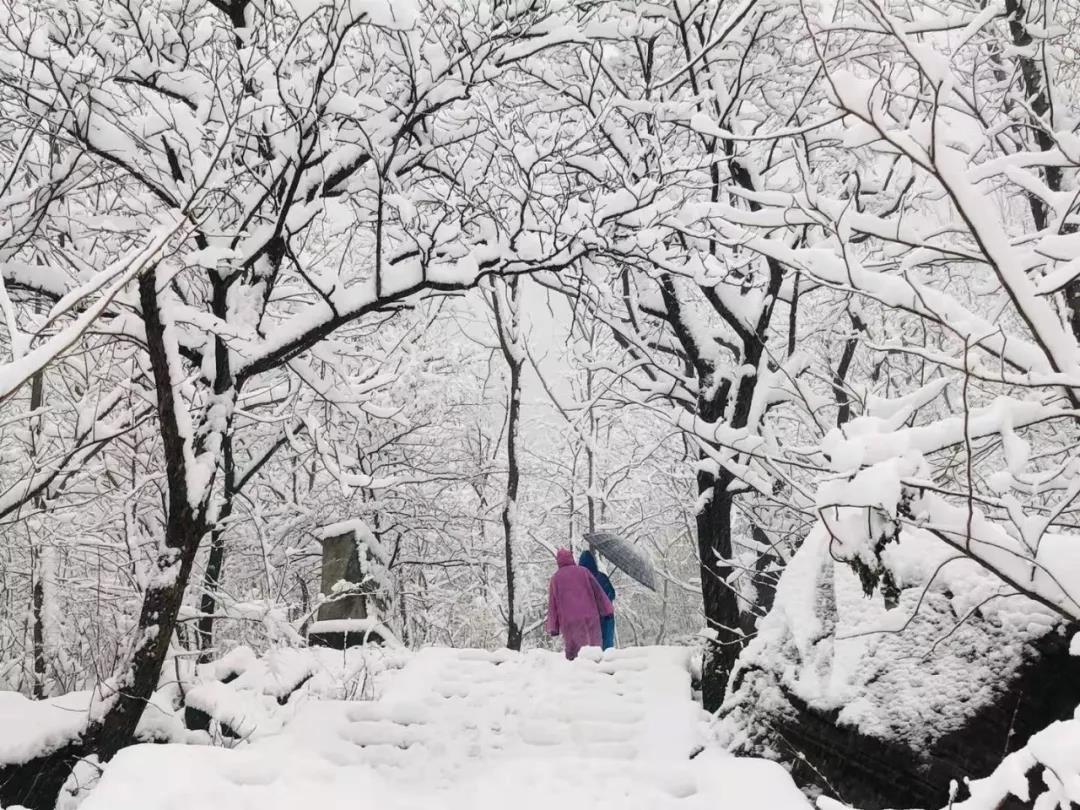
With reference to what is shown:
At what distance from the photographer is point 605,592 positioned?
9023mm

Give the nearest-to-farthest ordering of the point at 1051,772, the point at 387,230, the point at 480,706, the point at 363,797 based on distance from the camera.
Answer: the point at 1051,772
the point at 363,797
the point at 480,706
the point at 387,230

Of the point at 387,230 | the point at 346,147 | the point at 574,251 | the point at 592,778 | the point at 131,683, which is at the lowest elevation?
the point at 592,778

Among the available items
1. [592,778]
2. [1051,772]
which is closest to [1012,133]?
[592,778]

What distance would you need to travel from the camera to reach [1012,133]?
672 centimetres

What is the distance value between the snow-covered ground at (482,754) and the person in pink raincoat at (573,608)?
122 centimetres

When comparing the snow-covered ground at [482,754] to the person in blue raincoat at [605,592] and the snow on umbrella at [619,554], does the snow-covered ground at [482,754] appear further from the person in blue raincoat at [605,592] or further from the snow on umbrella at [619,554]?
the snow on umbrella at [619,554]

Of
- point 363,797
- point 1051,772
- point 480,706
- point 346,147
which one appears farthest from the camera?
point 480,706

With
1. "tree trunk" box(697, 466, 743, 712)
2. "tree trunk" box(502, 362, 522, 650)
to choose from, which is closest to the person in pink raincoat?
"tree trunk" box(697, 466, 743, 712)

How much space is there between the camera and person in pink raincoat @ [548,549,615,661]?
846 centimetres

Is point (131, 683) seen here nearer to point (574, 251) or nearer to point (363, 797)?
point (363, 797)

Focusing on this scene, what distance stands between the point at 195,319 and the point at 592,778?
3.32 meters

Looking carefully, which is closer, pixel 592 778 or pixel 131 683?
pixel 592 778

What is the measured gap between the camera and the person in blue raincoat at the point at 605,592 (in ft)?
28.9

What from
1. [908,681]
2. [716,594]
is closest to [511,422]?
[716,594]
